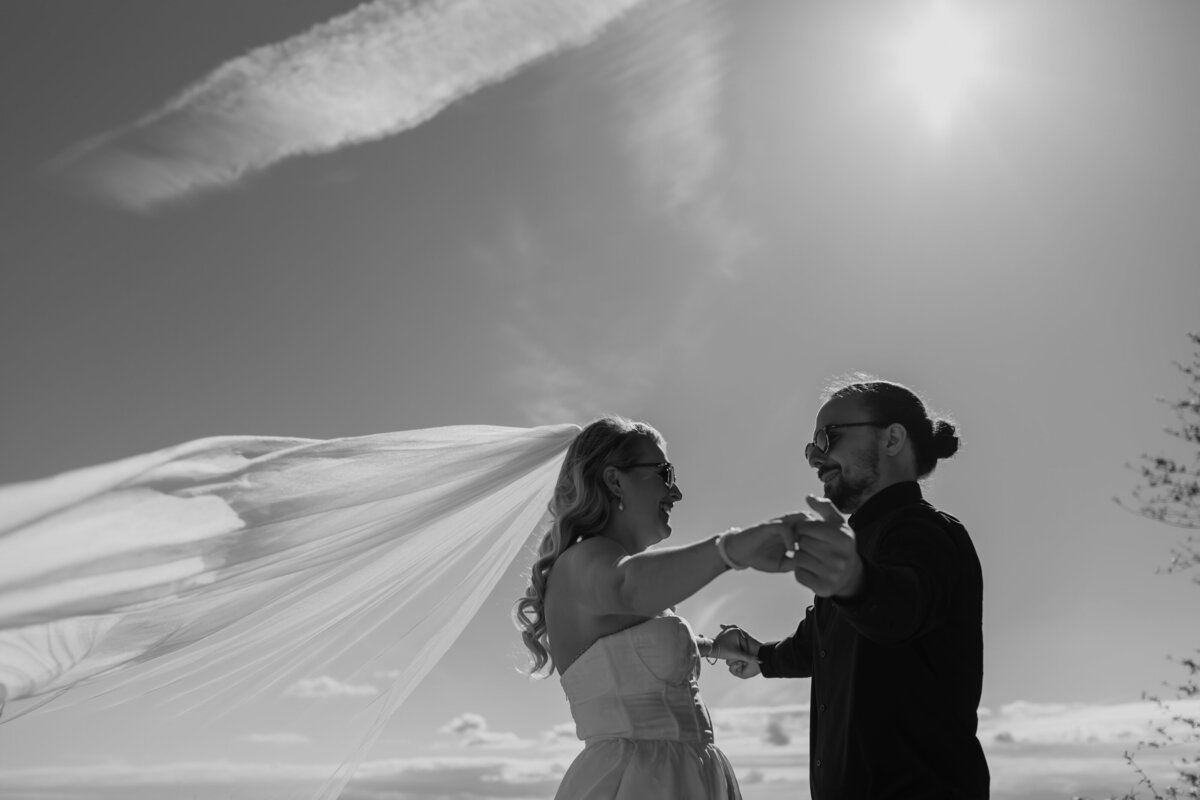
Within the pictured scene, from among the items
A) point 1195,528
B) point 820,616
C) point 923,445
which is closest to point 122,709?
point 820,616

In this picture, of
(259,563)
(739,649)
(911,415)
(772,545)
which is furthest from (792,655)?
(259,563)

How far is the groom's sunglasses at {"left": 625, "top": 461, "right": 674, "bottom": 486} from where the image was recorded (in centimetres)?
524

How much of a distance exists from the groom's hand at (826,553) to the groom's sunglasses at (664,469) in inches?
74.3

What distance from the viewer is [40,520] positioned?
4.39 m

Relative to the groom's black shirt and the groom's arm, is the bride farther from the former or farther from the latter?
the groom's black shirt

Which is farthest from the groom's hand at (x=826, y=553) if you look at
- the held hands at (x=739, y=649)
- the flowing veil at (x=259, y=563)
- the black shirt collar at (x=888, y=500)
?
the flowing veil at (x=259, y=563)

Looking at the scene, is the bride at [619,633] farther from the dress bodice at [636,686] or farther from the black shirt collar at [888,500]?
the black shirt collar at [888,500]

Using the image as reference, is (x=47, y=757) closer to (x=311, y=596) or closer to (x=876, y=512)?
(x=311, y=596)

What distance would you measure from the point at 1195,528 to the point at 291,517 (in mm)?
8433

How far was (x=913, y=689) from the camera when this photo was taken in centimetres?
411

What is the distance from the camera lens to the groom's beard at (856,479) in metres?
4.64

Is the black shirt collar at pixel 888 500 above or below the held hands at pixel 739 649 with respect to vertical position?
above

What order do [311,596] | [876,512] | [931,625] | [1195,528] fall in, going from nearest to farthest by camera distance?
[931,625], [876,512], [311,596], [1195,528]

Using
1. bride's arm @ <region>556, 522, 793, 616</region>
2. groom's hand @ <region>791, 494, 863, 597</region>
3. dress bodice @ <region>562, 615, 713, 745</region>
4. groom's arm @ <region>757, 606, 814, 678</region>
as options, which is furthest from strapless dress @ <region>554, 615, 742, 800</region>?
groom's hand @ <region>791, 494, 863, 597</region>
